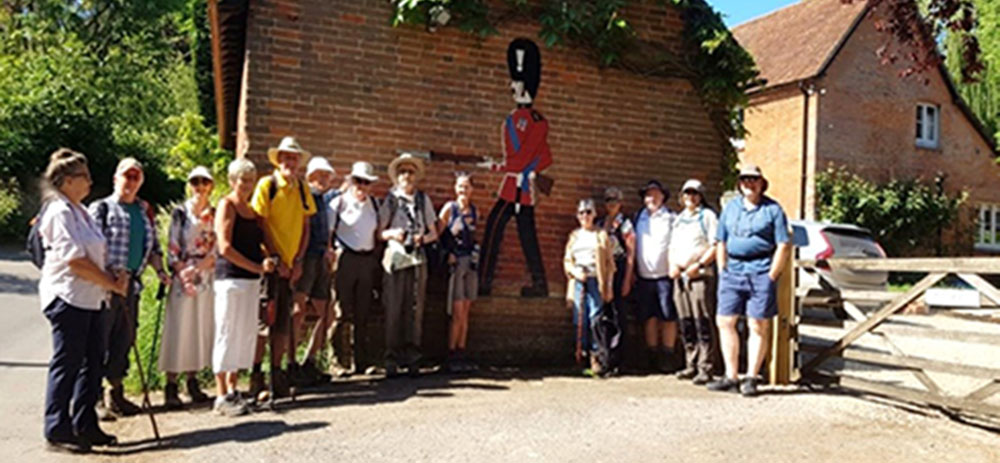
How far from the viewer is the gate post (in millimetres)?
7160

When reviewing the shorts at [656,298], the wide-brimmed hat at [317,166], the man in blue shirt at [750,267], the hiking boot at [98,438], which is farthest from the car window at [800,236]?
the hiking boot at [98,438]

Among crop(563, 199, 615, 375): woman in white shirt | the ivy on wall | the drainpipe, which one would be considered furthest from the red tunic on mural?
the drainpipe

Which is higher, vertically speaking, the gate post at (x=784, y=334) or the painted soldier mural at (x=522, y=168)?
the painted soldier mural at (x=522, y=168)

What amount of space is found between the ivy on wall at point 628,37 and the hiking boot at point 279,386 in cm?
364

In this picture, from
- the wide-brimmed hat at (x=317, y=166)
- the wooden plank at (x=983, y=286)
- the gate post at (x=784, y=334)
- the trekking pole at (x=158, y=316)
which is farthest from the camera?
the gate post at (x=784, y=334)

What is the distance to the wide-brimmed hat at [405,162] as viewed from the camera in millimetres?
7387

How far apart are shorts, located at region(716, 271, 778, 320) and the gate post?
436 millimetres

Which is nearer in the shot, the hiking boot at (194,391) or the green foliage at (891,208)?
the hiking boot at (194,391)

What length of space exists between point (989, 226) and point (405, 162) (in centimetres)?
2496

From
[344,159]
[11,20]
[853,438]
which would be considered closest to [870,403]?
[853,438]

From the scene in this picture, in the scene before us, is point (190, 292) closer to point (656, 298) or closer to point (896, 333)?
point (656, 298)

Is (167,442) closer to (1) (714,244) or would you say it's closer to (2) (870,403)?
(1) (714,244)

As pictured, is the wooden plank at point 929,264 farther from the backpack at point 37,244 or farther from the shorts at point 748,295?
the backpack at point 37,244

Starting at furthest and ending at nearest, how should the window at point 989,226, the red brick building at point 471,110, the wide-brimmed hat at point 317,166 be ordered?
the window at point 989,226, the red brick building at point 471,110, the wide-brimmed hat at point 317,166
